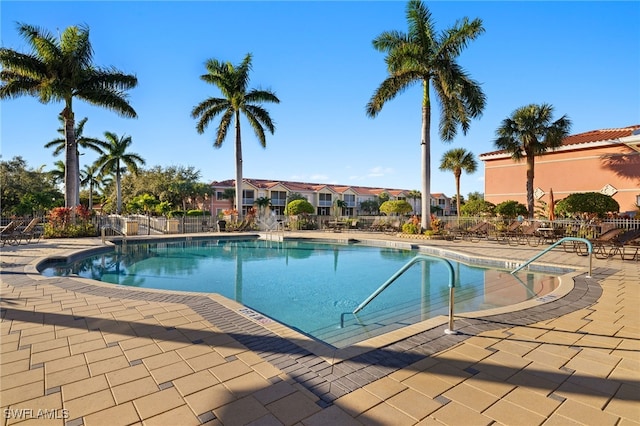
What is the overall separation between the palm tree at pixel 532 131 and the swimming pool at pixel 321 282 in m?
11.6

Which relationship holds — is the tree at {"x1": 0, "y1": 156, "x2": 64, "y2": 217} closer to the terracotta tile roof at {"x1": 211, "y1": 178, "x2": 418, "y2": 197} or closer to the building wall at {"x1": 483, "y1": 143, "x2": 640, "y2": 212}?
the terracotta tile roof at {"x1": 211, "y1": 178, "x2": 418, "y2": 197}

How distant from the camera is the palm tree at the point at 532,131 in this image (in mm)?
18812

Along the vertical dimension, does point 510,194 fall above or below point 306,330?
above

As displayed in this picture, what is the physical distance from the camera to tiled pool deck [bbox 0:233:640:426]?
231 cm

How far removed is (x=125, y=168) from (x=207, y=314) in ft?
126

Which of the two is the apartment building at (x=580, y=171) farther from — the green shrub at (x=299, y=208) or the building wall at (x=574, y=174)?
the green shrub at (x=299, y=208)

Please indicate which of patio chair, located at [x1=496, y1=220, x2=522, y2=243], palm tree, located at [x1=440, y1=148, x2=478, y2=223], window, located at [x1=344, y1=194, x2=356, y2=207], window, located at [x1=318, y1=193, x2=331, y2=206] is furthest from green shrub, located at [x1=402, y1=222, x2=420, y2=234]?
window, located at [x1=344, y1=194, x2=356, y2=207]

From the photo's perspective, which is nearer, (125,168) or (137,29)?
(137,29)

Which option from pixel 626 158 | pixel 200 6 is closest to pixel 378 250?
pixel 200 6

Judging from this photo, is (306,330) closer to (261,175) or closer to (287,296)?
(287,296)

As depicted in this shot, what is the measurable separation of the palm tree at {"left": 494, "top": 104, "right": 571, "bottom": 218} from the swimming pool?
11.6 meters

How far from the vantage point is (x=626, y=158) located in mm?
20328

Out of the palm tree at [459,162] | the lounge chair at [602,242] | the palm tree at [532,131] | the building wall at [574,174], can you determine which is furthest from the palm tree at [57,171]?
the lounge chair at [602,242]

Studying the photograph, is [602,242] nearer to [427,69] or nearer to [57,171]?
[427,69]
